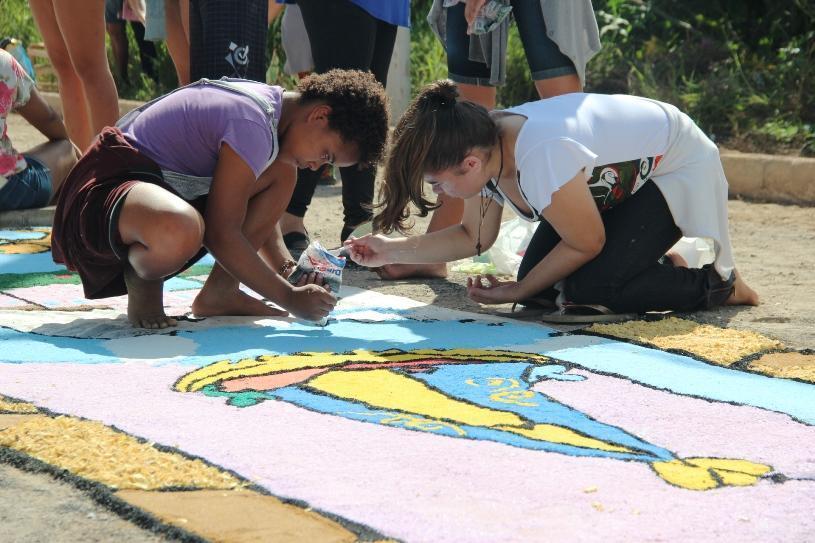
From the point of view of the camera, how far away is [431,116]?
327 centimetres

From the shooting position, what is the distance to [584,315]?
140 inches

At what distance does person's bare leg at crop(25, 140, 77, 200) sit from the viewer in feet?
16.4

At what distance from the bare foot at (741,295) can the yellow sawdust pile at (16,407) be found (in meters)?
2.25

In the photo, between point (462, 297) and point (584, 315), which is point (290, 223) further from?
point (584, 315)

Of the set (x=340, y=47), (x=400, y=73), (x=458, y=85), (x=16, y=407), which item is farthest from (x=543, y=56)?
(x=400, y=73)

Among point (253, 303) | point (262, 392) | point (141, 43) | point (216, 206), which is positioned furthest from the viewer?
point (141, 43)

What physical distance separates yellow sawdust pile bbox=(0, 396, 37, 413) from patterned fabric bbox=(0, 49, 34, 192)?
2.51 metres

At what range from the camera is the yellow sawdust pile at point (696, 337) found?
3.13 m

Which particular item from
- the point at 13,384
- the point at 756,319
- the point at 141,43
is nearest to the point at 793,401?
Result: the point at 756,319

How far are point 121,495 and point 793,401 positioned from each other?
152 centimetres

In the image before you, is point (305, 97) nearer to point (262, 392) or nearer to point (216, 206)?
point (216, 206)

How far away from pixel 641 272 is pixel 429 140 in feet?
2.70

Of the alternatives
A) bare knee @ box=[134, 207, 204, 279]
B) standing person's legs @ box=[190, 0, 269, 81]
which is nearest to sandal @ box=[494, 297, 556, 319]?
bare knee @ box=[134, 207, 204, 279]

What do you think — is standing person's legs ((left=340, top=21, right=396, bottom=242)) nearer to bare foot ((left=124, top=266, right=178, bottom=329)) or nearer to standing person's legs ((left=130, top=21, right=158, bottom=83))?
bare foot ((left=124, top=266, right=178, bottom=329))
